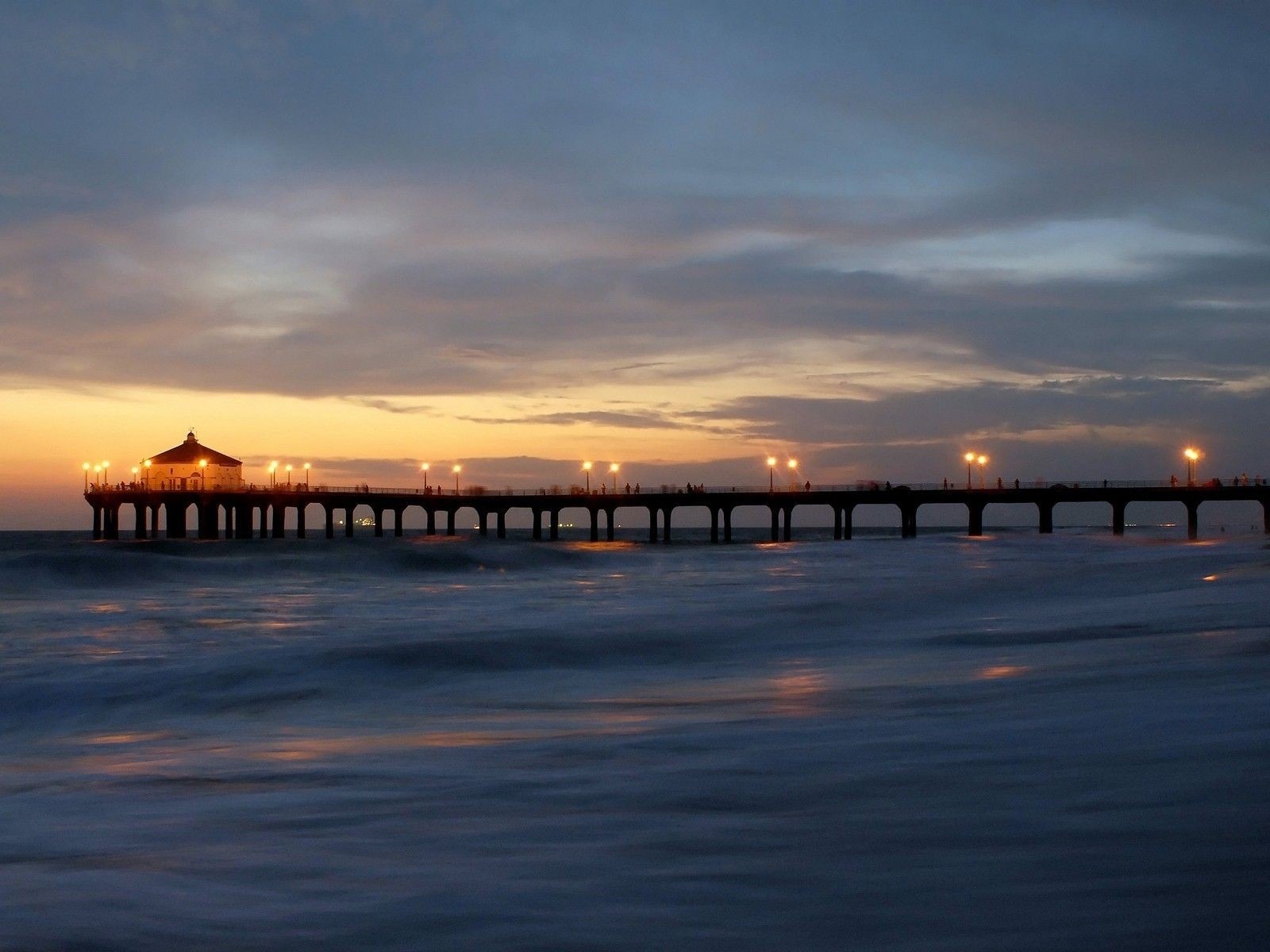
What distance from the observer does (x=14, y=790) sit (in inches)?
293

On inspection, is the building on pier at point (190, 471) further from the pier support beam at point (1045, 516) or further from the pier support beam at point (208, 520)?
the pier support beam at point (1045, 516)

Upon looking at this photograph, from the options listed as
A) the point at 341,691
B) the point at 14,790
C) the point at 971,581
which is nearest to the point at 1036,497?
the point at 971,581

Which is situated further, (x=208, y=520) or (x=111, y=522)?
(x=111, y=522)

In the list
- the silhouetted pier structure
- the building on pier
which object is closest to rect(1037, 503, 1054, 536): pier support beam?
the silhouetted pier structure

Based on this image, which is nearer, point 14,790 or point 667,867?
point 667,867

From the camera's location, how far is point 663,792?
6262mm

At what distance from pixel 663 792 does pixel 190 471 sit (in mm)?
93488

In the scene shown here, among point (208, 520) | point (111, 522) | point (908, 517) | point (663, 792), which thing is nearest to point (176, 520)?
point (208, 520)

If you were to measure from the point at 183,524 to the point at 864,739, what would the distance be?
92780 millimetres

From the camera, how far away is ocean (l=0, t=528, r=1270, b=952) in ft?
13.6

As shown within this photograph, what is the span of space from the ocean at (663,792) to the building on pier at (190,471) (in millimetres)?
80254

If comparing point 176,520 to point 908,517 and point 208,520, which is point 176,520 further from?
point 908,517

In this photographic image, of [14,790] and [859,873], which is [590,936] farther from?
[14,790]

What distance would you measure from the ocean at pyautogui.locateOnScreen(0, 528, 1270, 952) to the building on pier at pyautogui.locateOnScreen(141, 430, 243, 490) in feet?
263
